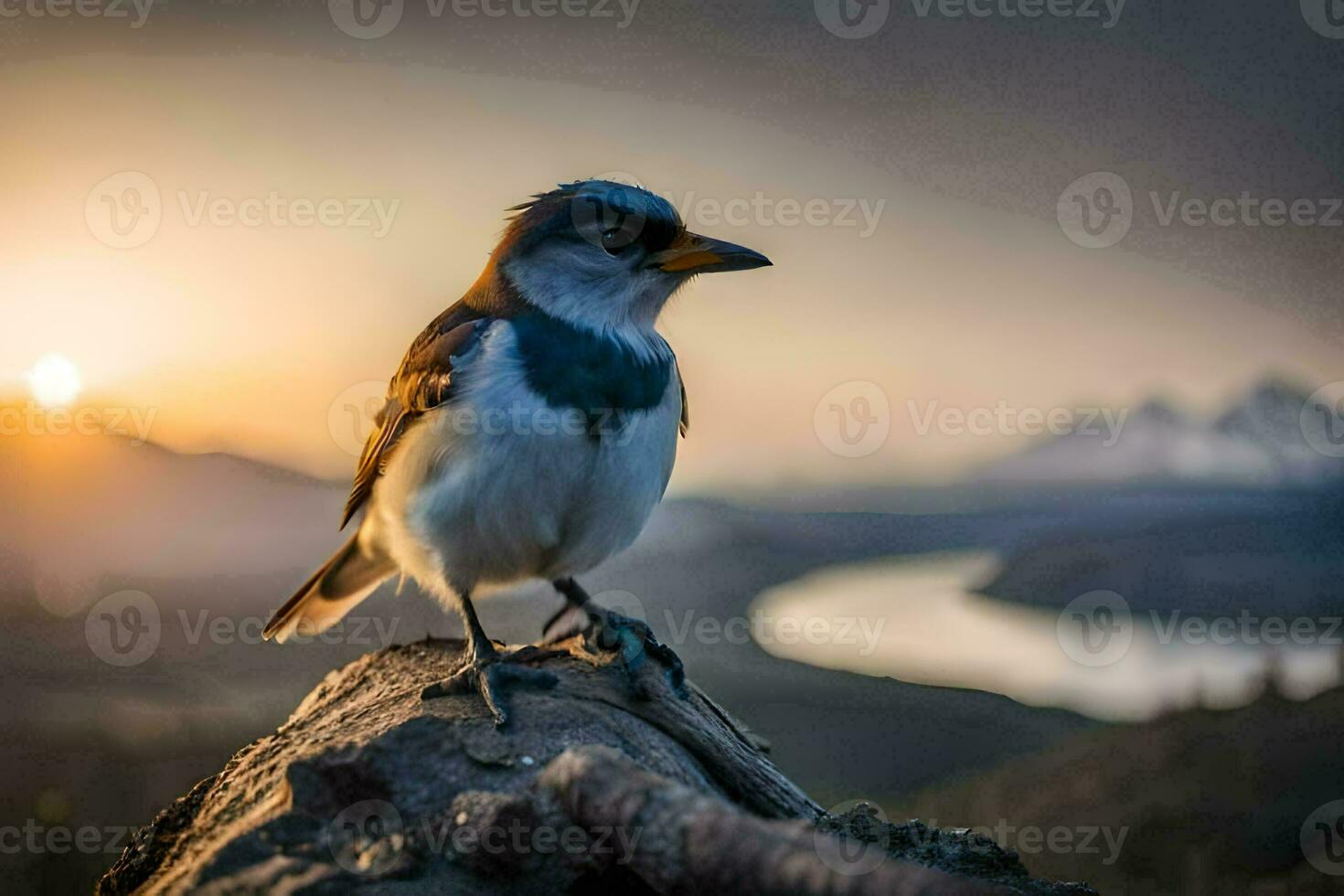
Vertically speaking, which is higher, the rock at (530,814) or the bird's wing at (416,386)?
the bird's wing at (416,386)

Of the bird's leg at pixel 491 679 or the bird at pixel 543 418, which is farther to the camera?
the bird at pixel 543 418

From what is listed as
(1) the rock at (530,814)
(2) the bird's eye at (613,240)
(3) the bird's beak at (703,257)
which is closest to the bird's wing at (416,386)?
(2) the bird's eye at (613,240)

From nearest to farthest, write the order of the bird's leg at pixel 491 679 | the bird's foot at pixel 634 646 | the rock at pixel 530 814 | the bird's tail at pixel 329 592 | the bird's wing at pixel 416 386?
the rock at pixel 530 814 < the bird's leg at pixel 491 679 < the bird's foot at pixel 634 646 < the bird's wing at pixel 416 386 < the bird's tail at pixel 329 592

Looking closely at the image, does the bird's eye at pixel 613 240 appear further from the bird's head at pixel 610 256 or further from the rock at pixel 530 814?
the rock at pixel 530 814

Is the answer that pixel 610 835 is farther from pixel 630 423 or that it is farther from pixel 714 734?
pixel 630 423

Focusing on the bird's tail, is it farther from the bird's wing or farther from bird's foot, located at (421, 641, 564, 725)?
bird's foot, located at (421, 641, 564, 725)

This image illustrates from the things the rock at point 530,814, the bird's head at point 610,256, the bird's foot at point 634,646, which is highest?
the bird's head at point 610,256
